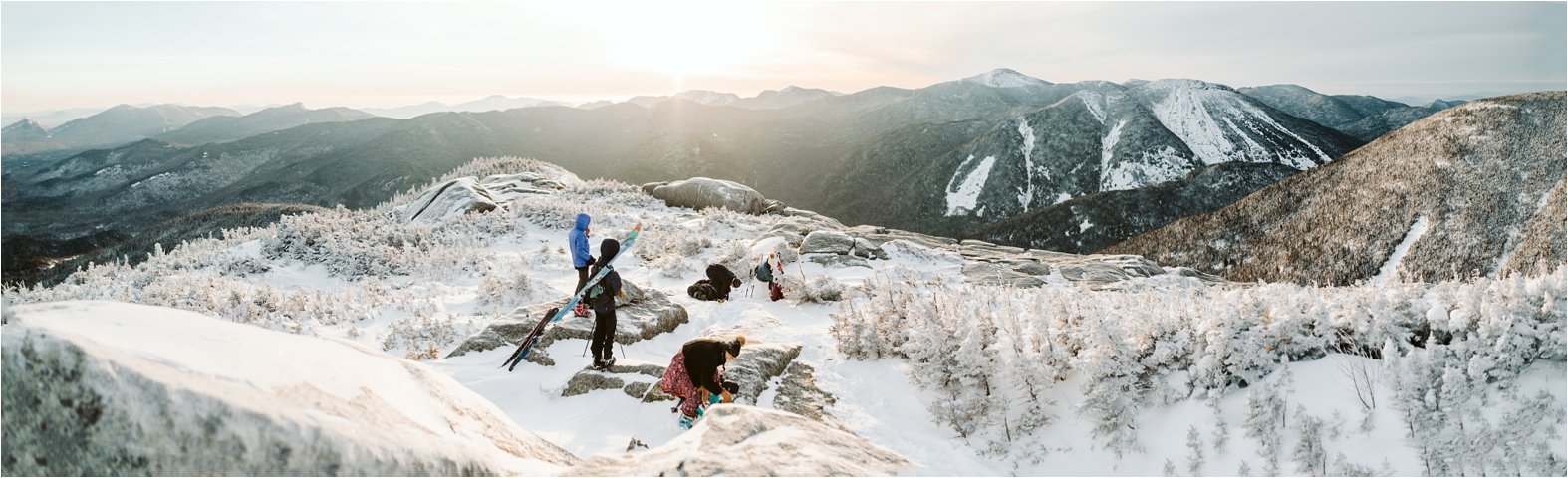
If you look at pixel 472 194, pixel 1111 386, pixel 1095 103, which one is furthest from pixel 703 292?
pixel 1095 103

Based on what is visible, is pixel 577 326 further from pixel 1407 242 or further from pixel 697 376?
pixel 1407 242

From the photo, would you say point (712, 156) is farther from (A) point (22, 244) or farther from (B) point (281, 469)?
(B) point (281, 469)

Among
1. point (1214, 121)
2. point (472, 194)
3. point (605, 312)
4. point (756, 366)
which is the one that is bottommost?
point (756, 366)

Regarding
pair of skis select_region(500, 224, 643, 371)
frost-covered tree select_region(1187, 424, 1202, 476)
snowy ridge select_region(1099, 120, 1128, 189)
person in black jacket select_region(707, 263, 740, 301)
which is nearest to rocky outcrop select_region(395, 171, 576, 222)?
person in black jacket select_region(707, 263, 740, 301)

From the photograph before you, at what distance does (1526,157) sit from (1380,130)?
154 metres

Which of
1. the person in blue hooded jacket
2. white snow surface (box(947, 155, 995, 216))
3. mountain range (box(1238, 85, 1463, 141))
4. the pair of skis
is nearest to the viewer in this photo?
the pair of skis

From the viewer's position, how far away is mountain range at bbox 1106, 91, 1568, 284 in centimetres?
3556

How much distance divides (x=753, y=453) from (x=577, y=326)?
22.1ft

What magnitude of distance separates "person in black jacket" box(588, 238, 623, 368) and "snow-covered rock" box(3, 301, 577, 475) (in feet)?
16.6

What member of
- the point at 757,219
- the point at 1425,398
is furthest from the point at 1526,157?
the point at 1425,398

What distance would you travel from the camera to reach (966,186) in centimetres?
9912

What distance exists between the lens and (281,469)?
7.90 feet

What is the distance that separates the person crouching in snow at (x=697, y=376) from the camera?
679 cm

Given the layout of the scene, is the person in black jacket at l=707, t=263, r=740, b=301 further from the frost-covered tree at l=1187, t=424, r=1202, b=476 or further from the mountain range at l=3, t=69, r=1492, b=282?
the mountain range at l=3, t=69, r=1492, b=282
